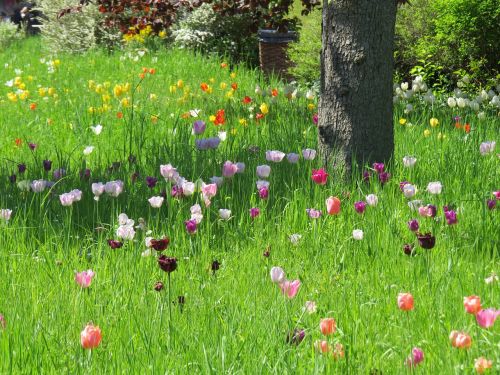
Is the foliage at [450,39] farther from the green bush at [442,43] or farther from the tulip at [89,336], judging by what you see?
the tulip at [89,336]

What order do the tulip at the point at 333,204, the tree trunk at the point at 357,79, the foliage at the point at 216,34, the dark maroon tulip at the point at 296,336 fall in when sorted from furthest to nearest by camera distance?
the foliage at the point at 216,34
the tree trunk at the point at 357,79
the tulip at the point at 333,204
the dark maroon tulip at the point at 296,336

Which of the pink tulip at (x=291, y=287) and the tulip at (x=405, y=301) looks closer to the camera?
the tulip at (x=405, y=301)

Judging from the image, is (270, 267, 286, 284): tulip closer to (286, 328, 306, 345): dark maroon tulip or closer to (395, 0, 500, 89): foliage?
(286, 328, 306, 345): dark maroon tulip

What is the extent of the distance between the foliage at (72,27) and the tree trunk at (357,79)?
914cm

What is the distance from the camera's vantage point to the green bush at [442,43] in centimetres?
841

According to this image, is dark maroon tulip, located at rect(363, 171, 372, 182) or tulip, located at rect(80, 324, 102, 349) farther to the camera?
dark maroon tulip, located at rect(363, 171, 372, 182)

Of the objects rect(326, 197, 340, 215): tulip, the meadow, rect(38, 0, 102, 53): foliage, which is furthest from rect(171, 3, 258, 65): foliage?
rect(326, 197, 340, 215): tulip

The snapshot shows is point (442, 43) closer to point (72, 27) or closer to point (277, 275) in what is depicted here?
point (277, 275)

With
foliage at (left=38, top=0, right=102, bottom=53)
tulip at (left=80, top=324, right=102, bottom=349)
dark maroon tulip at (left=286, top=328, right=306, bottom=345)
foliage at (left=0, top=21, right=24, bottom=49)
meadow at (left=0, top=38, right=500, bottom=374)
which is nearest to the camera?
tulip at (left=80, top=324, right=102, bottom=349)

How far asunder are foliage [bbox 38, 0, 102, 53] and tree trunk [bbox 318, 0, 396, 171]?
914 cm

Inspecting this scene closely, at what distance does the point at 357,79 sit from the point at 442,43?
4.52 m

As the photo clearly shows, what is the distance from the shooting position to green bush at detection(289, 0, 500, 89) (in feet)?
27.6

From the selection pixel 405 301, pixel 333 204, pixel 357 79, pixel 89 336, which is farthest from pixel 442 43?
pixel 89 336

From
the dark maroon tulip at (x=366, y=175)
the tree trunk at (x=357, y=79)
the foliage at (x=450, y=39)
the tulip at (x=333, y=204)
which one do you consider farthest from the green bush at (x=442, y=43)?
the tulip at (x=333, y=204)
